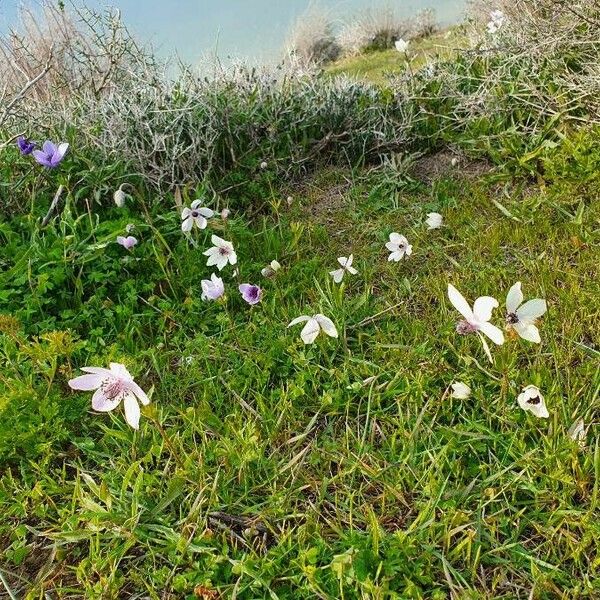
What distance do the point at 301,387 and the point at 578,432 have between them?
2.64ft

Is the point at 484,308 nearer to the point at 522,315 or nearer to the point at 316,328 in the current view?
the point at 522,315

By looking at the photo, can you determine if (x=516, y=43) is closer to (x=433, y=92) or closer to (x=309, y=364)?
(x=433, y=92)

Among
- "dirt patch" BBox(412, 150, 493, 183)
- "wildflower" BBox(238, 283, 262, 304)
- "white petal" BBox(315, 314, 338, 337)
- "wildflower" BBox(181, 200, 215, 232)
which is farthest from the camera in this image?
"dirt patch" BBox(412, 150, 493, 183)

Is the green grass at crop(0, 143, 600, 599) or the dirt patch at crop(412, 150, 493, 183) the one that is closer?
the green grass at crop(0, 143, 600, 599)

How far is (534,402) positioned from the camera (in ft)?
5.42

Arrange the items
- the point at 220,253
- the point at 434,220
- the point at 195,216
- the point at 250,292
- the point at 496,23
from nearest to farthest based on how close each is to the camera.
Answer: the point at 250,292, the point at 220,253, the point at 195,216, the point at 434,220, the point at 496,23

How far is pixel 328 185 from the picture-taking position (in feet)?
11.7

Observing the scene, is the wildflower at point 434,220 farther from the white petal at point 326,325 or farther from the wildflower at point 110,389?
the wildflower at point 110,389

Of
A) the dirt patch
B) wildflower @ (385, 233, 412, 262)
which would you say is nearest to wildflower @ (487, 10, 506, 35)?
the dirt patch

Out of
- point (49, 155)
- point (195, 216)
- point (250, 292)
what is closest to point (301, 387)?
point (250, 292)

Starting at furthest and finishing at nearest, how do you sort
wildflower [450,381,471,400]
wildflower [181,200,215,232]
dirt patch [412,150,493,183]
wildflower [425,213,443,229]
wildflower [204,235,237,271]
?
dirt patch [412,150,493,183] < wildflower [425,213,443,229] < wildflower [181,200,215,232] < wildflower [204,235,237,271] < wildflower [450,381,471,400]

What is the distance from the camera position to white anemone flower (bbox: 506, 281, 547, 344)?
63.8 inches

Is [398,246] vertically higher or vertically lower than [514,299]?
lower

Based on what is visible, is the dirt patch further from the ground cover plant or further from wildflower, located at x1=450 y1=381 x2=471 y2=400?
wildflower, located at x1=450 y1=381 x2=471 y2=400
